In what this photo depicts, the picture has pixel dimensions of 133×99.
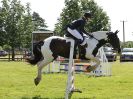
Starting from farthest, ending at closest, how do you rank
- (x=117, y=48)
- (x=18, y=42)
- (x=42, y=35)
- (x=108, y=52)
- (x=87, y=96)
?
(x=18, y=42)
(x=108, y=52)
(x=42, y=35)
(x=117, y=48)
(x=87, y=96)

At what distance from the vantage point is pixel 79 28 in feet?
42.5

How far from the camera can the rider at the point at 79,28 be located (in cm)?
1276

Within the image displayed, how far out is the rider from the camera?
41.9ft

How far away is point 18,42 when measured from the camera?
5697 cm

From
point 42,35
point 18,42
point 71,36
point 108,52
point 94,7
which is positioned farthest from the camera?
point 94,7

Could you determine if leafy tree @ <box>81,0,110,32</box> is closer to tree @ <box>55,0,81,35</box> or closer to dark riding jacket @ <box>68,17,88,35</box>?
tree @ <box>55,0,81,35</box>

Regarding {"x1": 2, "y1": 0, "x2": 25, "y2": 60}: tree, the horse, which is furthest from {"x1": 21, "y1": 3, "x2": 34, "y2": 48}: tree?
the horse

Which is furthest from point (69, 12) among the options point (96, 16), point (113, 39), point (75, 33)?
point (75, 33)

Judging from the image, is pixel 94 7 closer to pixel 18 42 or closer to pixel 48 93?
pixel 18 42

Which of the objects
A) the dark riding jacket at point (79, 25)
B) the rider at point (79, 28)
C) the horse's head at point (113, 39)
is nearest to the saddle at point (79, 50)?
the rider at point (79, 28)

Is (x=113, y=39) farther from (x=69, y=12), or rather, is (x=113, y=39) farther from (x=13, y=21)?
(x=13, y=21)

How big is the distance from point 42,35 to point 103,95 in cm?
1752

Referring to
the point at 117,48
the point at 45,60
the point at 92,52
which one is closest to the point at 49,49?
the point at 45,60

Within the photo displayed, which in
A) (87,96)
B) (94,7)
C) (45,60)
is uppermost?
(94,7)
